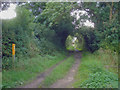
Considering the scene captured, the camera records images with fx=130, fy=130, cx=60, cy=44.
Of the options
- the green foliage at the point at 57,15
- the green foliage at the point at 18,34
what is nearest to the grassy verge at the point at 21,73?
the green foliage at the point at 18,34

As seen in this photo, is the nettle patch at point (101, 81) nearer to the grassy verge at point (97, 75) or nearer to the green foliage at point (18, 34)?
the grassy verge at point (97, 75)

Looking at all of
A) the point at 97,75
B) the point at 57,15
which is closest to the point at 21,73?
the point at 97,75

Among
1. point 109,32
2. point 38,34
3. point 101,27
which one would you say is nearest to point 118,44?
point 109,32

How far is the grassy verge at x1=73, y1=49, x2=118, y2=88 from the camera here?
138 inches

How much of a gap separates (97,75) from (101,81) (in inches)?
13.5

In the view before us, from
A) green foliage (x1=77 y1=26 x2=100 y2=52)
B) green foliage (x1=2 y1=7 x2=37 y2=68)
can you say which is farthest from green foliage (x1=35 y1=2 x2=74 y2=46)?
green foliage (x1=2 y1=7 x2=37 y2=68)

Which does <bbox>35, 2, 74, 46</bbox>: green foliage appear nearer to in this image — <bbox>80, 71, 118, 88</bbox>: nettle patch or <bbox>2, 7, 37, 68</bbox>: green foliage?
<bbox>2, 7, 37, 68</bbox>: green foliage

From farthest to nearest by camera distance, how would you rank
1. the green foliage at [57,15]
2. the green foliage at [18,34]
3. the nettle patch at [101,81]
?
the green foliage at [57,15]
the green foliage at [18,34]
the nettle patch at [101,81]

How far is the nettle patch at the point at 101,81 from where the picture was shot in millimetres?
3453

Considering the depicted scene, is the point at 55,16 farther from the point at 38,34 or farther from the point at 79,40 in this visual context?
the point at 38,34

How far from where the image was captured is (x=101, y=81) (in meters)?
3.64

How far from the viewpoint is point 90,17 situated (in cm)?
468

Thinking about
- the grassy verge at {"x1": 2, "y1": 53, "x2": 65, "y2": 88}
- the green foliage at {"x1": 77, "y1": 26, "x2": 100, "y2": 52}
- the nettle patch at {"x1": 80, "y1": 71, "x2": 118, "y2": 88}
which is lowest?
the nettle patch at {"x1": 80, "y1": 71, "x2": 118, "y2": 88}

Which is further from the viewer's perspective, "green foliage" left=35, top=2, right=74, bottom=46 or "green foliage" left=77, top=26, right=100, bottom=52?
"green foliage" left=35, top=2, right=74, bottom=46
